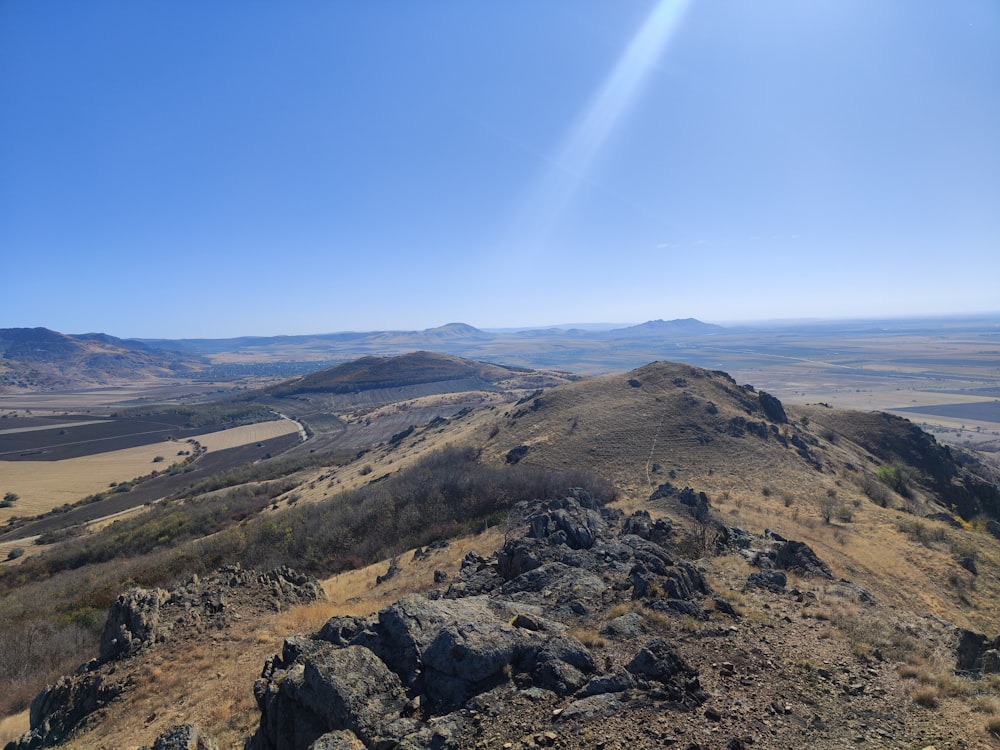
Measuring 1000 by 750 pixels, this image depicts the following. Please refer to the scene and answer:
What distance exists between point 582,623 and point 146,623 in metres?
15.0

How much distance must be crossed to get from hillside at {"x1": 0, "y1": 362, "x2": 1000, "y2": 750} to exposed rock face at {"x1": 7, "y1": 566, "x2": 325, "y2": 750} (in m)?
0.14

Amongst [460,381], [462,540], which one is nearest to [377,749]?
[462,540]

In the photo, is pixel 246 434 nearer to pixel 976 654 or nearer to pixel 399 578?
pixel 399 578

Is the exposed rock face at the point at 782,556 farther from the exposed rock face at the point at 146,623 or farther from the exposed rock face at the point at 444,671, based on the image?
the exposed rock face at the point at 146,623

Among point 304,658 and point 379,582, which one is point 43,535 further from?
point 304,658

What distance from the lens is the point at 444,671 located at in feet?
33.4

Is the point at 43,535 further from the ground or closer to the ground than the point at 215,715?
closer to the ground

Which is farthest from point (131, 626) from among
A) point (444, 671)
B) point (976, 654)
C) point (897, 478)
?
point (897, 478)

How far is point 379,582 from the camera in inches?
962

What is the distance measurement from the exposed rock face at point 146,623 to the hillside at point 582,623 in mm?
136

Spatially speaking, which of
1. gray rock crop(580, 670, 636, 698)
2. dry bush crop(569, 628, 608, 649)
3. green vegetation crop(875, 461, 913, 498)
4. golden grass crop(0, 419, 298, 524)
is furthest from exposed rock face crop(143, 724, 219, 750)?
golden grass crop(0, 419, 298, 524)

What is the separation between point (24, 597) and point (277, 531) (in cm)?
1505

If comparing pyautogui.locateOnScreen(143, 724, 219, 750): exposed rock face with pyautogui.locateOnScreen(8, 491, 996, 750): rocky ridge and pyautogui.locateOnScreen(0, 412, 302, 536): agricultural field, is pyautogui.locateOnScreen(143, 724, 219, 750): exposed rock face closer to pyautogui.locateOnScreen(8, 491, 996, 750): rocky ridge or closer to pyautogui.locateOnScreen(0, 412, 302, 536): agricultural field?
pyautogui.locateOnScreen(8, 491, 996, 750): rocky ridge

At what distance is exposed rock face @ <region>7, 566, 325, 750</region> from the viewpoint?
42.1ft
